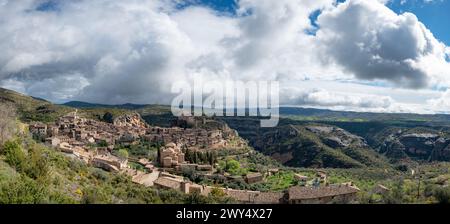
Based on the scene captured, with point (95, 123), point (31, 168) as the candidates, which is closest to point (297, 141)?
point (95, 123)

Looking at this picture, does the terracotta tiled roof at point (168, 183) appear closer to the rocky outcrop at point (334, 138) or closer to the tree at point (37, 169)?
the tree at point (37, 169)

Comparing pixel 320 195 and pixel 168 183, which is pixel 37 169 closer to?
pixel 168 183

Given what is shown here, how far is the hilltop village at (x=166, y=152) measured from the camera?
115 ft

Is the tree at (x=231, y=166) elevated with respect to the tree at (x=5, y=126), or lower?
lower

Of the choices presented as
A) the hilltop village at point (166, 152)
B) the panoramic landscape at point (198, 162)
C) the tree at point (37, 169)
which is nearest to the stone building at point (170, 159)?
the hilltop village at point (166, 152)

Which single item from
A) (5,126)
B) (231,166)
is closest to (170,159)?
(231,166)

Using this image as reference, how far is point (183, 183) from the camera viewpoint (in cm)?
3384

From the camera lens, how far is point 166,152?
54156mm

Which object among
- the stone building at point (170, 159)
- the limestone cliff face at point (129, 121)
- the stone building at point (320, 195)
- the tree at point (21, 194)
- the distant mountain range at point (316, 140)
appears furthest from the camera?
the limestone cliff face at point (129, 121)

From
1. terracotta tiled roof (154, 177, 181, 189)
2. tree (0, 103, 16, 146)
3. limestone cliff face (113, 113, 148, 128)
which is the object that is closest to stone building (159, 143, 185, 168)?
terracotta tiled roof (154, 177, 181, 189)

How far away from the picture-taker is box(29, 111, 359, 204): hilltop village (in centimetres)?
3506
